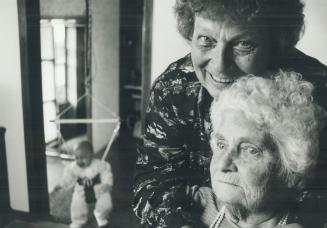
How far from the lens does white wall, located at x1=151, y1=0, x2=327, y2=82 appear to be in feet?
3.30

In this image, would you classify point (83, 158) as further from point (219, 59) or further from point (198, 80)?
point (219, 59)

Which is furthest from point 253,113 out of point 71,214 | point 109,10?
point 71,214

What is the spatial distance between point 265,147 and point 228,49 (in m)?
0.32

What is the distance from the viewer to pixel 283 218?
41.5 inches

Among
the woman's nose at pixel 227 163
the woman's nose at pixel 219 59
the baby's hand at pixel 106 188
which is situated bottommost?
the baby's hand at pixel 106 188

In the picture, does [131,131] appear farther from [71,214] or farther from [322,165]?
[322,165]

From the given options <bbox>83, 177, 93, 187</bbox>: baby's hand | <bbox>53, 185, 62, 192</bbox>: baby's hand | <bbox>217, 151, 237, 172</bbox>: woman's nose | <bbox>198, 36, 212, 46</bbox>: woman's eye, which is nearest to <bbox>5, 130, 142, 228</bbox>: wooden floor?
<bbox>83, 177, 93, 187</bbox>: baby's hand

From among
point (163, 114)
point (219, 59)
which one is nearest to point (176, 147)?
point (163, 114)

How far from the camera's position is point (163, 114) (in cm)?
116

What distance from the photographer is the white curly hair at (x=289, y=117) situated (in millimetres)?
986

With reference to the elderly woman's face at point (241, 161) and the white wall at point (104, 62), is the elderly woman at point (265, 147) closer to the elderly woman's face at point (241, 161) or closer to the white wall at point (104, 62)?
the elderly woman's face at point (241, 161)

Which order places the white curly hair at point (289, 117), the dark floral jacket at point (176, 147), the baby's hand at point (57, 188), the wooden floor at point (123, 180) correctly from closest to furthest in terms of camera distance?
the white curly hair at point (289, 117)
the dark floral jacket at point (176, 147)
the wooden floor at point (123, 180)
the baby's hand at point (57, 188)

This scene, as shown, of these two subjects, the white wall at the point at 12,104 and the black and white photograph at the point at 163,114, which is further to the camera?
the white wall at the point at 12,104

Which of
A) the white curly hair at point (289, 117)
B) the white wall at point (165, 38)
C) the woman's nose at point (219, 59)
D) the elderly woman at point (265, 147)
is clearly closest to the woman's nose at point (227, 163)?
the elderly woman at point (265, 147)
